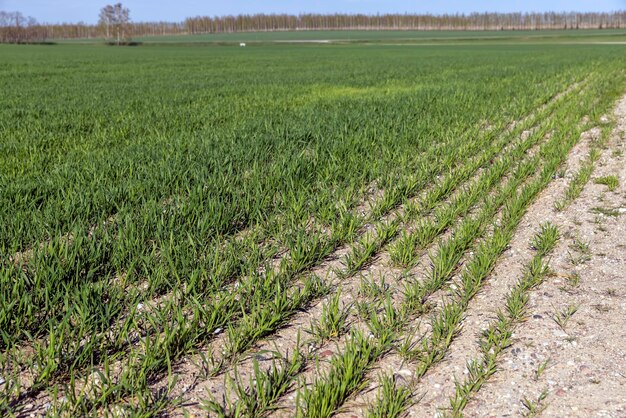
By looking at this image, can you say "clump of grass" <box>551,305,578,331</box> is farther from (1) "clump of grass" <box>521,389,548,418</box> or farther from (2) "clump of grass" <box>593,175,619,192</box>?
(2) "clump of grass" <box>593,175,619,192</box>

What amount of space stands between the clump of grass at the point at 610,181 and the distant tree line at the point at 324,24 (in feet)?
354

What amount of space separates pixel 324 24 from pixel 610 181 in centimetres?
12409

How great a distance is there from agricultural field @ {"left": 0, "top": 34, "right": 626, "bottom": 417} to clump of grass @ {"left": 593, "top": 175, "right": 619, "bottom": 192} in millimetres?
67

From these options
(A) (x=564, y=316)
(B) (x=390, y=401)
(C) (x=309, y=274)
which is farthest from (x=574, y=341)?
(C) (x=309, y=274)

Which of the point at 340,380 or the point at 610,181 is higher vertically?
the point at 610,181

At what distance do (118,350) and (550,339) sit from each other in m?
2.27

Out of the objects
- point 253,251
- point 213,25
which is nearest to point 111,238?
point 253,251

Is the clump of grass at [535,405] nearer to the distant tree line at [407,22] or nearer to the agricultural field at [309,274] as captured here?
the agricultural field at [309,274]

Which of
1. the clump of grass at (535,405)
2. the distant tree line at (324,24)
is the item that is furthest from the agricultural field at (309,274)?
the distant tree line at (324,24)

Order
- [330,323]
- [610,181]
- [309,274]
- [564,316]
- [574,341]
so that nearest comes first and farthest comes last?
[574,341] < [330,323] < [564,316] < [309,274] < [610,181]

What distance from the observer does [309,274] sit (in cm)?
402

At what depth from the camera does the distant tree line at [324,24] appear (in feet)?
362

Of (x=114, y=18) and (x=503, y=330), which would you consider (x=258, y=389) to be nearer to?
(x=503, y=330)

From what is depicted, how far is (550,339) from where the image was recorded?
10.4 feet
